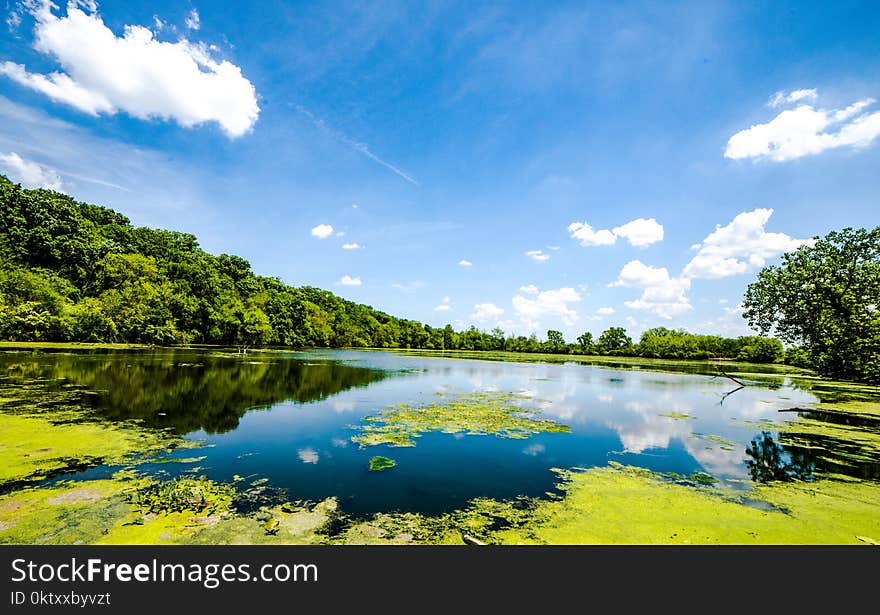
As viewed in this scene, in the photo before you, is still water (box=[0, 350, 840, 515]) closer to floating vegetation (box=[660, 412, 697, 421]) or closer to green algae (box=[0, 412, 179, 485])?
floating vegetation (box=[660, 412, 697, 421])

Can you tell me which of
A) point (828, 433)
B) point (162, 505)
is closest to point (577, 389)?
point (828, 433)

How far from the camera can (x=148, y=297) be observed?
188 feet

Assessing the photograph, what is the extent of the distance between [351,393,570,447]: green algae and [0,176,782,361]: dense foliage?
4831cm

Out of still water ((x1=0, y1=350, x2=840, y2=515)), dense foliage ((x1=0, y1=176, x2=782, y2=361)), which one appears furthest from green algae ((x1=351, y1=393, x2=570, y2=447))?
dense foliage ((x1=0, y1=176, x2=782, y2=361))

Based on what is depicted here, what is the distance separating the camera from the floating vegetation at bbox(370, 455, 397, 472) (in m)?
8.68

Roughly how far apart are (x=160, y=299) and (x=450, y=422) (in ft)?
211

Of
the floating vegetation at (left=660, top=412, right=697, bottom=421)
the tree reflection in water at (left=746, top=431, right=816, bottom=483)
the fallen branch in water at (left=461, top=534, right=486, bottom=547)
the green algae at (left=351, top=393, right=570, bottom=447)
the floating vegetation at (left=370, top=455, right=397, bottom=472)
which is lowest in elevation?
the floating vegetation at (left=660, top=412, right=697, bottom=421)

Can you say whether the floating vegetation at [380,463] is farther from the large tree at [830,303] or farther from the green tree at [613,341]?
the green tree at [613,341]

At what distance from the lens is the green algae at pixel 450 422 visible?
39.2 feet

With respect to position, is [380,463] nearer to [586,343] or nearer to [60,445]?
[60,445]

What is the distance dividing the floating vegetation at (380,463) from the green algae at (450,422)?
154cm

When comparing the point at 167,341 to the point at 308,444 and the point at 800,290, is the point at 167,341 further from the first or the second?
the point at 800,290
